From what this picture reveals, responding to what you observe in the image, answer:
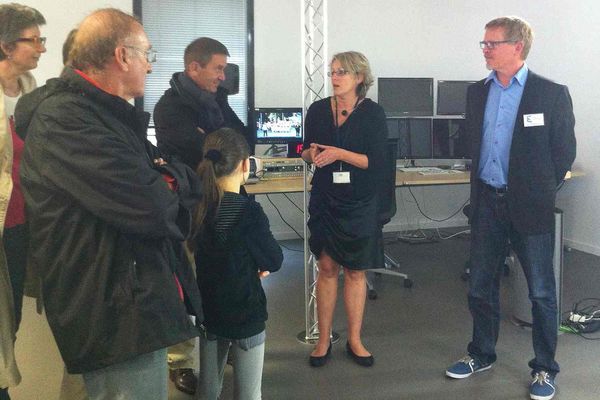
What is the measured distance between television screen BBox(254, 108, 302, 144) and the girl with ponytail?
8.91 feet

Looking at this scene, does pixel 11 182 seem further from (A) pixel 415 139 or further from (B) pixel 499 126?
(A) pixel 415 139

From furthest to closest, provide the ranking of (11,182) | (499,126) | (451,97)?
(451,97) < (499,126) < (11,182)

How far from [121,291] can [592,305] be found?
11.0 ft

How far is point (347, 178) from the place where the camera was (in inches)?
102

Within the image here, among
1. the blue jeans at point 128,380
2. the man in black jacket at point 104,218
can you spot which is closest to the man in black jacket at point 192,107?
the man in black jacket at point 104,218

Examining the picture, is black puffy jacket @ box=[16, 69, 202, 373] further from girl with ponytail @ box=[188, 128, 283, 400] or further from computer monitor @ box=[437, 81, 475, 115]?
computer monitor @ box=[437, 81, 475, 115]

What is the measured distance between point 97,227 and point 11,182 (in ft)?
1.72

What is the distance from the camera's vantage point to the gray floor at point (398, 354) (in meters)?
2.08

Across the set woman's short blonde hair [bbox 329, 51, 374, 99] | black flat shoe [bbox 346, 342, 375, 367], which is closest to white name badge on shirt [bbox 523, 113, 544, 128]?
woman's short blonde hair [bbox 329, 51, 374, 99]

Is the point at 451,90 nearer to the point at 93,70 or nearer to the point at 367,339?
the point at 367,339

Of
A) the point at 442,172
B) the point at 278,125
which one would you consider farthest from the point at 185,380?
the point at 442,172

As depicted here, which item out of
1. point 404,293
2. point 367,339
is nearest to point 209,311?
point 367,339

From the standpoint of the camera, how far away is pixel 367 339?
314cm

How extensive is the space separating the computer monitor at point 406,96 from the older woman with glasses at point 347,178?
251 centimetres
